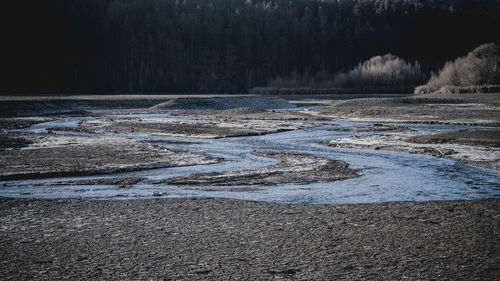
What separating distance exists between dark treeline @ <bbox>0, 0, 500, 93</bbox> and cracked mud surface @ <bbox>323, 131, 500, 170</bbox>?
8704cm

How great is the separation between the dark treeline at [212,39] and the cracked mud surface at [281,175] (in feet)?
300

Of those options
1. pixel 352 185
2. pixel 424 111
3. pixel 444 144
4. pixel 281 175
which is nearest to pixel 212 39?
pixel 424 111

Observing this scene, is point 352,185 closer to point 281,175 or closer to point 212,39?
point 281,175

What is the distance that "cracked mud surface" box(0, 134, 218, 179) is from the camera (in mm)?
15648

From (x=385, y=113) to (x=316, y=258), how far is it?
36584mm

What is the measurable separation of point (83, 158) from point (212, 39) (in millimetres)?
118117

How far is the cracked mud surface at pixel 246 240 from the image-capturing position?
22.9 ft

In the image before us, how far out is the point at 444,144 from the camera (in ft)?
73.9

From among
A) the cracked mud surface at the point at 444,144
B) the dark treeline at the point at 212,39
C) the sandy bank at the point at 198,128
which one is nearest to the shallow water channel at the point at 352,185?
the cracked mud surface at the point at 444,144

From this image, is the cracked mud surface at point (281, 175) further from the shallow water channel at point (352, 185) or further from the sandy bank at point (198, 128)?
the sandy bank at point (198, 128)

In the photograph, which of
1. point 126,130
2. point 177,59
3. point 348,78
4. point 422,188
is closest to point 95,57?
point 177,59

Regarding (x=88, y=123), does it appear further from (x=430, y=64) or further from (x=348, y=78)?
(x=430, y=64)

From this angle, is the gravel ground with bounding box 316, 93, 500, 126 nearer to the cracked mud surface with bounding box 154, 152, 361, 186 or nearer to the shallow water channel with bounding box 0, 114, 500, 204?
the shallow water channel with bounding box 0, 114, 500, 204

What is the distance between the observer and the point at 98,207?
1076cm
